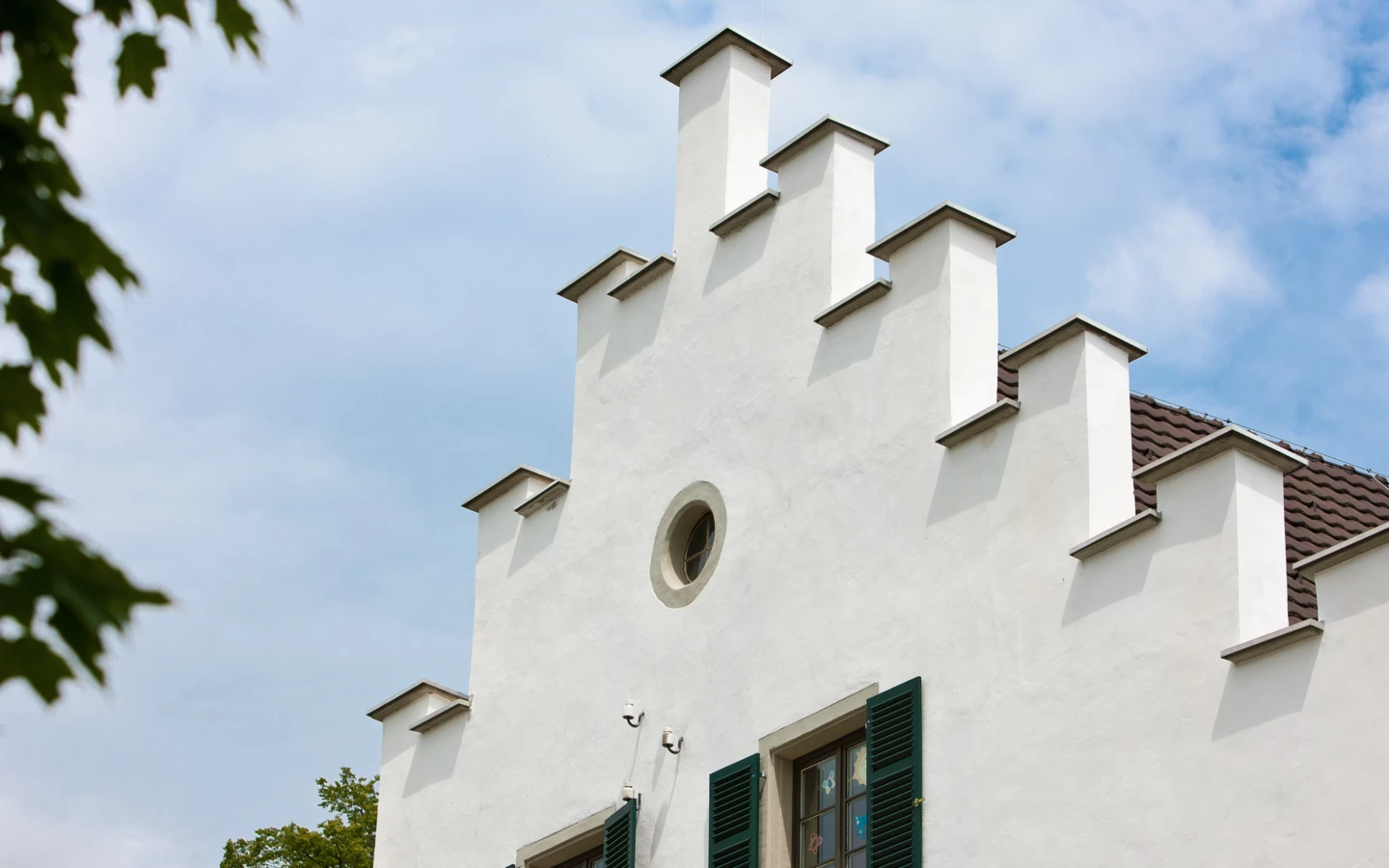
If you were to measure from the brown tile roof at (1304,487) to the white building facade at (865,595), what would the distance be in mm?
54

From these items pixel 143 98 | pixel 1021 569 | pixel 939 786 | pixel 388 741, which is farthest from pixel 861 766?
pixel 143 98

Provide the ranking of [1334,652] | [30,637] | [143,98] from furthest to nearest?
[1334,652] → [143,98] → [30,637]

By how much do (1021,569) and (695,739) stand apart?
285 cm

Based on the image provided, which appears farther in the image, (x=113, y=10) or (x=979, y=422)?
(x=979, y=422)

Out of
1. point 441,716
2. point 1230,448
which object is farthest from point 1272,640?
point 441,716

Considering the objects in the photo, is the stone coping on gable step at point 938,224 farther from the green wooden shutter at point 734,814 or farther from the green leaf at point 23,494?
the green leaf at point 23,494

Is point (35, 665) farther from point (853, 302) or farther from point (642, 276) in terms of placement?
point (642, 276)

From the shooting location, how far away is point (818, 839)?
1334 cm

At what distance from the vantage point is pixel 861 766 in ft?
43.1

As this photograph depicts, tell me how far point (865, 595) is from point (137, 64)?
8789 millimetres

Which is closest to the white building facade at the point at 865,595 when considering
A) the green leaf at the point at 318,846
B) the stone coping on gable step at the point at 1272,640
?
the stone coping on gable step at the point at 1272,640

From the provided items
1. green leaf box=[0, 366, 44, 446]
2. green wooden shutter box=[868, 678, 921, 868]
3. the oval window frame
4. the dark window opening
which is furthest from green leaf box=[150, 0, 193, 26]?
the dark window opening

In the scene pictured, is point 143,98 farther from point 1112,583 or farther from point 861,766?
point 861,766

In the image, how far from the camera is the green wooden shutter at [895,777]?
12.5 meters
